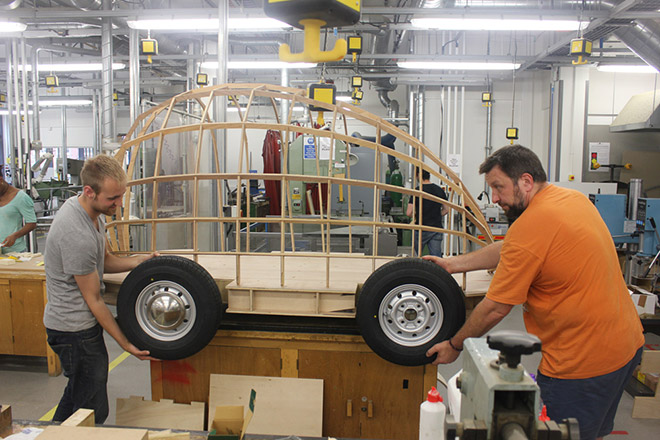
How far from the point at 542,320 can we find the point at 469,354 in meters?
1.20

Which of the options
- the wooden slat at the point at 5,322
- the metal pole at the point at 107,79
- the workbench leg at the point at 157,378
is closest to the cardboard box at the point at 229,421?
the workbench leg at the point at 157,378

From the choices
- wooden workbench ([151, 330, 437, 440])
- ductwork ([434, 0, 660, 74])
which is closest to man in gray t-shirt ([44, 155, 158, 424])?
wooden workbench ([151, 330, 437, 440])

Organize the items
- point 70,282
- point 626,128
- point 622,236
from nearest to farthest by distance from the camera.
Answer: point 70,282, point 622,236, point 626,128

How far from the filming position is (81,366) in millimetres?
2791

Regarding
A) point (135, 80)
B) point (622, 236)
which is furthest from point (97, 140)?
point (622, 236)

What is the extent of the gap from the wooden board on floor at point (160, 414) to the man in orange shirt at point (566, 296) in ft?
6.59

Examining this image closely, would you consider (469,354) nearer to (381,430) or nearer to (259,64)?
(381,430)

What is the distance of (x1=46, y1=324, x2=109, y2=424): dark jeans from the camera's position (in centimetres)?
276

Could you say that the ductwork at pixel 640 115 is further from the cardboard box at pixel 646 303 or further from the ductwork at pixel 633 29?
the cardboard box at pixel 646 303

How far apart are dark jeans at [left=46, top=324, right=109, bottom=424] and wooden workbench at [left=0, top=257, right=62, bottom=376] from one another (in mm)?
2671

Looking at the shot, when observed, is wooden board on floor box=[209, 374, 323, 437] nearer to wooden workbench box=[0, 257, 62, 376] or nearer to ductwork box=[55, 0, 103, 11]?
wooden workbench box=[0, 257, 62, 376]

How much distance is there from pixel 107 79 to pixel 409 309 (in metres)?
7.67

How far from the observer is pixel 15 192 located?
589cm

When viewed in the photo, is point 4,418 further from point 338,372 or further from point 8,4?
point 8,4
